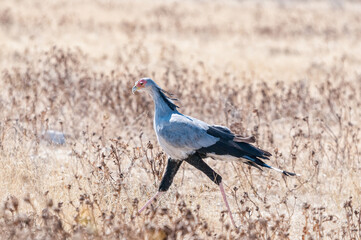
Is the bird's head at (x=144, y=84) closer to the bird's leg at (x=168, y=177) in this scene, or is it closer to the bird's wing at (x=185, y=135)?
the bird's wing at (x=185, y=135)

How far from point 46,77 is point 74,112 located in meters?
1.82

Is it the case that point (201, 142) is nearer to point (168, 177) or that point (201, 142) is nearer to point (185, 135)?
point (185, 135)

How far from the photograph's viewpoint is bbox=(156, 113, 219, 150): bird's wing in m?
4.33

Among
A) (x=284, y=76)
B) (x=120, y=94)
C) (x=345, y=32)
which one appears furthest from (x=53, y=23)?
(x=345, y=32)

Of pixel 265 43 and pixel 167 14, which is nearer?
A: pixel 265 43

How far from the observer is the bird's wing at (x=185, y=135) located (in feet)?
14.2

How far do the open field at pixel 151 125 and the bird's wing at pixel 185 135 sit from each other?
374 millimetres

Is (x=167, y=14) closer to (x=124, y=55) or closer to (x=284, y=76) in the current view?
(x=124, y=55)

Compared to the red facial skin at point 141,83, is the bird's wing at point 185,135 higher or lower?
lower

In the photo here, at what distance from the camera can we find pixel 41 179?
16.6 feet

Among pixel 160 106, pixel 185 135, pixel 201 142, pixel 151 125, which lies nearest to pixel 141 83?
pixel 160 106

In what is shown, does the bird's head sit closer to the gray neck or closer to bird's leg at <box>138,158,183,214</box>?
the gray neck

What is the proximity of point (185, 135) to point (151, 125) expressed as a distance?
10.4ft

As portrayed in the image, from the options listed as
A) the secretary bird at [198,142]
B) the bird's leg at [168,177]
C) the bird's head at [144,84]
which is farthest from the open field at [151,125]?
the bird's head at [144,84]
